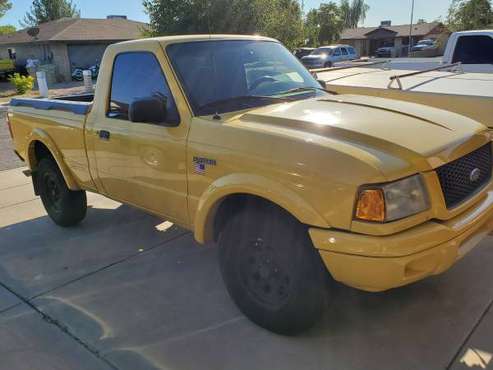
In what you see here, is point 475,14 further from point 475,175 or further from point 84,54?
point 475,175

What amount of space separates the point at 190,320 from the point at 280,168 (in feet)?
4.52

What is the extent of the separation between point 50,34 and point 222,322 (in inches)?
1481

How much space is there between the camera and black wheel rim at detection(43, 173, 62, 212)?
518 centimetres

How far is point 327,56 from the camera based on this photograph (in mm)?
30172

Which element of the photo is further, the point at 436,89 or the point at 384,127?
the point at 436,89

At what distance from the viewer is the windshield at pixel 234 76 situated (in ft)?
11.2

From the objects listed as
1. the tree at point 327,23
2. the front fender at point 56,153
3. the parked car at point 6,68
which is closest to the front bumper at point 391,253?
the front fender at point 56,153

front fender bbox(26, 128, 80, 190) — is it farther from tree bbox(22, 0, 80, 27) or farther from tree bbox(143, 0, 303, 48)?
tree bbox(22, 0, 80, 27)

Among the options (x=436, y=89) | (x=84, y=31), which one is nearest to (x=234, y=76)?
(x=436, y=89)

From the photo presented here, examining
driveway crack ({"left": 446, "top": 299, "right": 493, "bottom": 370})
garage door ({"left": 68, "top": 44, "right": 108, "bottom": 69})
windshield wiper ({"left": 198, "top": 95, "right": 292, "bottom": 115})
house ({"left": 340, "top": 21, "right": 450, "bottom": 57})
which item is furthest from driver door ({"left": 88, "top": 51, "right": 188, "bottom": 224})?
house ({"left": 340, "top": 21, "right": 450, "bottom": 57})

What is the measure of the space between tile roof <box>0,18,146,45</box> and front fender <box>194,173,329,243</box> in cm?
3264

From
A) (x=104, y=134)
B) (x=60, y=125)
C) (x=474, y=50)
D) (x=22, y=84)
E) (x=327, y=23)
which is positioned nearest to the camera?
(x=104, y=134)

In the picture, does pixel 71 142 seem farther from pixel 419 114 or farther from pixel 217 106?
pixel 419 114

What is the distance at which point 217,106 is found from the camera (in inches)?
133
